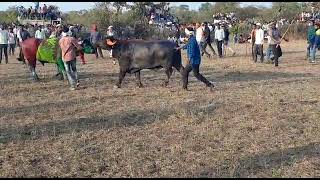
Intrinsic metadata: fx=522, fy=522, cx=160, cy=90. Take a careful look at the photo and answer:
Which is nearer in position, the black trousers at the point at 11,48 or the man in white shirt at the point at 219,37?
the man in white shirt at the point at 219,37

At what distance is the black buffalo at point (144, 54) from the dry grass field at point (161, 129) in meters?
0.53

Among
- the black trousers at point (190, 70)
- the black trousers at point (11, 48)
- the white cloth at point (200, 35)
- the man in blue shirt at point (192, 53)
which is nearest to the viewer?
the man in blue shirt at point (192, 53)

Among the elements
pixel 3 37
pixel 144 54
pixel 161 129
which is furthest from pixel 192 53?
pixel 3 37

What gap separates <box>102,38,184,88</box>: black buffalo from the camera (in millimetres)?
12203

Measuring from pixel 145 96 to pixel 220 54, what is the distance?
10751 millimetres

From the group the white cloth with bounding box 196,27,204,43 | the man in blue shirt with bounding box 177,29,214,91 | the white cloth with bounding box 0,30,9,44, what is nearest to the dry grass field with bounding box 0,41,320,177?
the man in blue shirt with bounding box 177,29,214,91

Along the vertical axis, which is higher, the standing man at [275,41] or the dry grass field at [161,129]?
the standing man at [275,41]

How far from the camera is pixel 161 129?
802cm

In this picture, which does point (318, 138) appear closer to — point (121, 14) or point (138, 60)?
point (138, 60)

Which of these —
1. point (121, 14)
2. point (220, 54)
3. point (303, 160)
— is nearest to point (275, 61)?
point (220, 54)

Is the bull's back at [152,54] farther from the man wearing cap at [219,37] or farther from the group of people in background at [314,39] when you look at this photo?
the man wearing cap at [219,37]

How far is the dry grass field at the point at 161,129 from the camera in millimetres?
6156

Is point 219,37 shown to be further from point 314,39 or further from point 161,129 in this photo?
point 161,129

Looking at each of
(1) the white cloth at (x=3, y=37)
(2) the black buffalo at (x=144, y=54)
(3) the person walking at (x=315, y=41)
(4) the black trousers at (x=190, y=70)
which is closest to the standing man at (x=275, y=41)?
(3) the person walking at (x=315, y=41)
